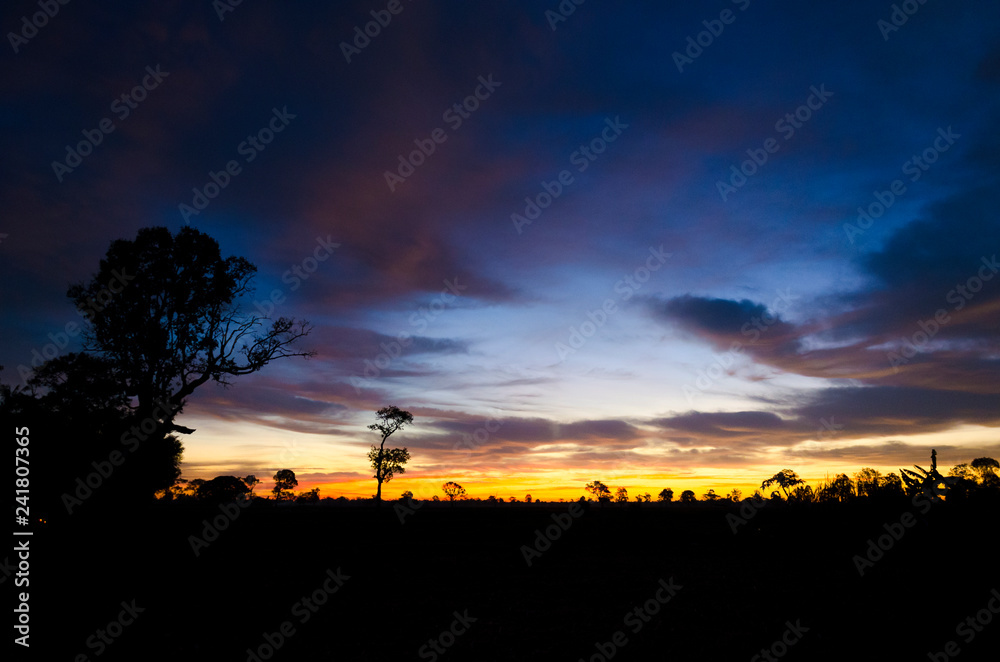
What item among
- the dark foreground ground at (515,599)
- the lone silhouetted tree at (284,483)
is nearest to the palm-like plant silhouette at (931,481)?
the dark foreground ground at (515,599)

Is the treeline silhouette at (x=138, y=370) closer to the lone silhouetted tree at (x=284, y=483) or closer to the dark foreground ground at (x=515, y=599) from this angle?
the dark foreground ground at (x=515, y=599)

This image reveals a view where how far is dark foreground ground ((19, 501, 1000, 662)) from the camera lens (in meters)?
10.7

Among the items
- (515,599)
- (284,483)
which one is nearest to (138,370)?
(515,599)

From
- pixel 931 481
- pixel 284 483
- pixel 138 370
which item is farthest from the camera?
pixel 284 483

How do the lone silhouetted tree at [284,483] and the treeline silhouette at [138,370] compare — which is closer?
the treeline silhouette at [138,370]

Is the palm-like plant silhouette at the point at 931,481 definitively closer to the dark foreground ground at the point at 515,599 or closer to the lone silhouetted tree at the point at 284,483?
the dark foreground ground at the point at 515,599

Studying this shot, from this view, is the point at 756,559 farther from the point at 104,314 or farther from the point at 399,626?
the point at 104,314

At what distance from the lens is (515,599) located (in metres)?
16.0

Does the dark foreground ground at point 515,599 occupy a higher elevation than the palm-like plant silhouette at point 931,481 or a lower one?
lower

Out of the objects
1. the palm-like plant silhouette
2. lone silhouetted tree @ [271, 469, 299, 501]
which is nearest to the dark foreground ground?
the palm-like plant silhouette

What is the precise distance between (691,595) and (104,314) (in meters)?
27.9

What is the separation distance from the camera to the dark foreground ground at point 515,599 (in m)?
10.7

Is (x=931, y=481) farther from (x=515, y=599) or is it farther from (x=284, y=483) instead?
(x=284, y=483)

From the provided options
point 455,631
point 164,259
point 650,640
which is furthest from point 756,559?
point 164,259
